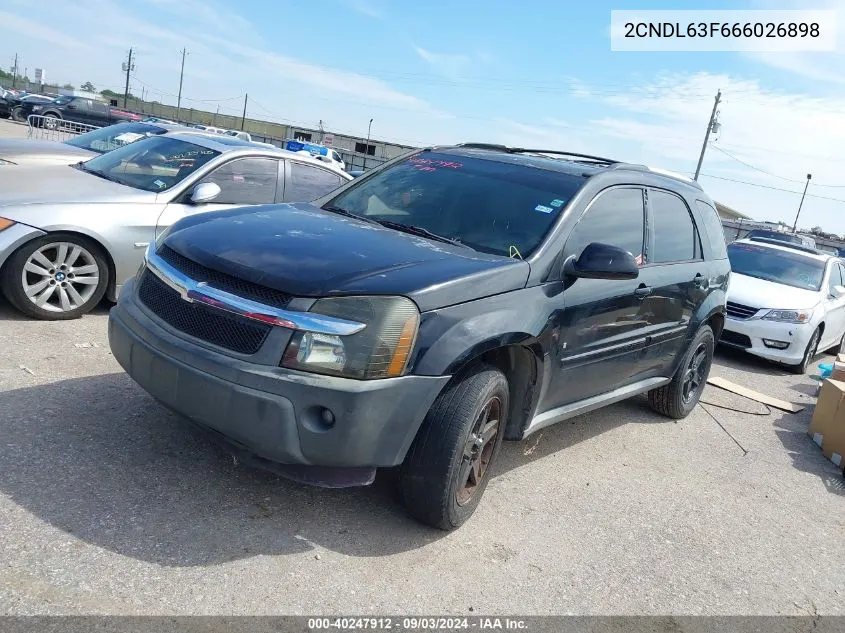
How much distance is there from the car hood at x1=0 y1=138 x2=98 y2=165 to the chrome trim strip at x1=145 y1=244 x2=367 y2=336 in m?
4.82

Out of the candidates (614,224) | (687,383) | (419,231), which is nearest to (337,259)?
(419,231)

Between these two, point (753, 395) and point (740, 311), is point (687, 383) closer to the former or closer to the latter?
point (753, 395)

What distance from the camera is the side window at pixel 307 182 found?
22.7 ft

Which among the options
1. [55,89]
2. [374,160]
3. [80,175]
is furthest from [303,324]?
[55,89]

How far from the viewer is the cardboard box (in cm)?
565

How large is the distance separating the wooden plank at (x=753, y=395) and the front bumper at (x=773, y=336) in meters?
1.12

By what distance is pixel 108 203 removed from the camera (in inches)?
222

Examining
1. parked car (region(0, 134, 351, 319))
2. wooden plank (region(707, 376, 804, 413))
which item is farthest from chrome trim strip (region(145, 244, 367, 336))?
wooden plank (region(707, 376, 804, 413))

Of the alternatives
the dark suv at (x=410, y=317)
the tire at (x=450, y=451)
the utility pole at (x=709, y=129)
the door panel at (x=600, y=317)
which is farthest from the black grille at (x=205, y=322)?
the utility pole at (x=709, y=129)

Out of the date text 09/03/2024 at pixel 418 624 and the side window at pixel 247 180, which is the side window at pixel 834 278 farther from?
the date text 09/03/2024 at pixel 418 624

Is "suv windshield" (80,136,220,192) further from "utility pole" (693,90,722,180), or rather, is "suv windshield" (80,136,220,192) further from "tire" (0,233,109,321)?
"utility pole" (693,90,722,180)

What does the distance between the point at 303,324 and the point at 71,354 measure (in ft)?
8.65

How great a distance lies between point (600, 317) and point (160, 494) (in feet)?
8.08

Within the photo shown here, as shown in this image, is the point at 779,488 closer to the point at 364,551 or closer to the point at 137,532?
the point at 364,551
